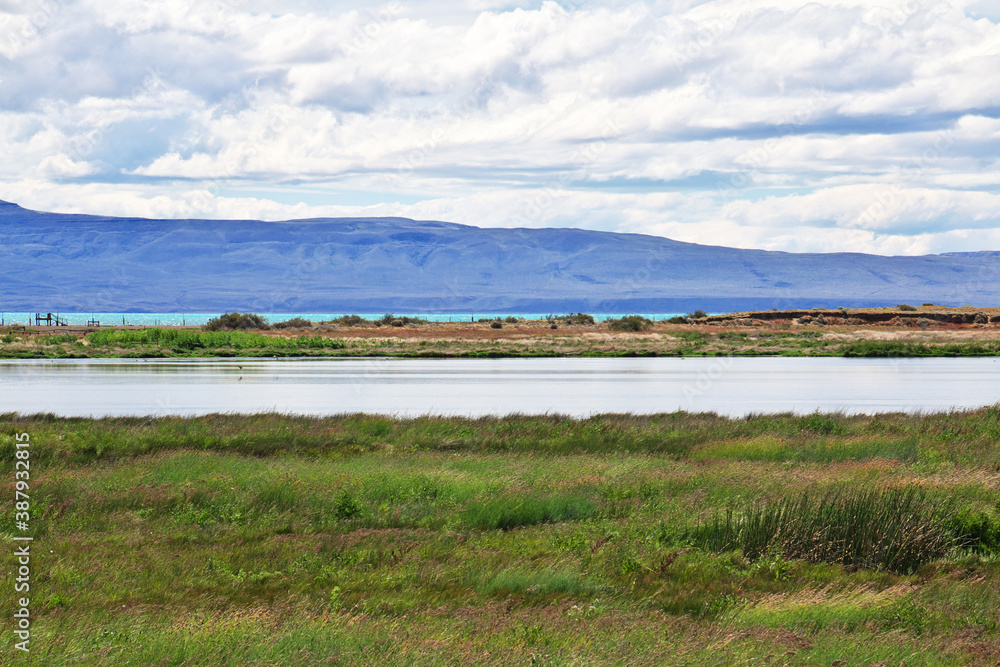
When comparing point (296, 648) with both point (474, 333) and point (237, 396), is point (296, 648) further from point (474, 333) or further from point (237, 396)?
point (474, 333)

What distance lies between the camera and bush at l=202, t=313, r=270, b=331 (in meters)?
113

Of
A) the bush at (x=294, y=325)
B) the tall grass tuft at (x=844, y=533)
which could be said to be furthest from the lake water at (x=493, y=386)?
the bush at (x=294, y=325)

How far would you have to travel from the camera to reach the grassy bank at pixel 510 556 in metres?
9.87

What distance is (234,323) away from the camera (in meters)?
117

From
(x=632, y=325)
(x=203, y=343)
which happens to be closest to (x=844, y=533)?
(x=203, y=343)

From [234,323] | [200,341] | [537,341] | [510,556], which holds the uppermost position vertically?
[234,323]

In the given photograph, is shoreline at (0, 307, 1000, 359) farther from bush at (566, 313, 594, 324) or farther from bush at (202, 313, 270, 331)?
bush at (566, 313, 594, 324)

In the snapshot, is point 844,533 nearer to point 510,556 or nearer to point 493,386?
point 510,556

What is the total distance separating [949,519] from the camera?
1518cm

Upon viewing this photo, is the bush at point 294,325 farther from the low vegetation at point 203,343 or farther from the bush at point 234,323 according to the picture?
the low vegetation at point 203,343

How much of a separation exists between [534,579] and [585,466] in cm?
999

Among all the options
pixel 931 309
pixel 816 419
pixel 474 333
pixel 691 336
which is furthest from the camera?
pixel 931 309

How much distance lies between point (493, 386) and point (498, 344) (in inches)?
1693

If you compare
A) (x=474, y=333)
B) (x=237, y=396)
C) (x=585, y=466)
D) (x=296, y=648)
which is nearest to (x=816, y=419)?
(x=585, y=466)
